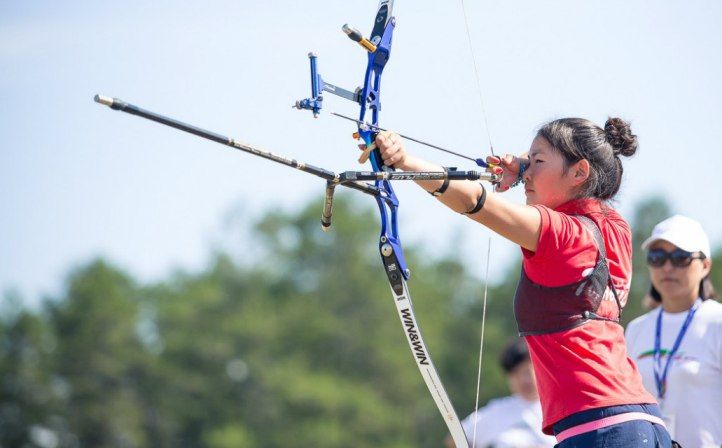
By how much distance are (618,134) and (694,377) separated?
187 cm

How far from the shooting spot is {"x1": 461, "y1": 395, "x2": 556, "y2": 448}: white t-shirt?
306 inches

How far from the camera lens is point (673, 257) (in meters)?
6.13

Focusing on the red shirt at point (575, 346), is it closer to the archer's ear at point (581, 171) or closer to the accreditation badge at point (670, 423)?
the archer's ear at point (581, 171)

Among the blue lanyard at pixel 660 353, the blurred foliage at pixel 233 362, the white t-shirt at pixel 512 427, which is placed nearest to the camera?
the blue lanyard at pixel 660 353

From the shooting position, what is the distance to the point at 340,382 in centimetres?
4431

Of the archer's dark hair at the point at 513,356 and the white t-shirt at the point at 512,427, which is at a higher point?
the archer's dark hair at the point at 513,356

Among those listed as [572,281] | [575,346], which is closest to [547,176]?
[572,281]

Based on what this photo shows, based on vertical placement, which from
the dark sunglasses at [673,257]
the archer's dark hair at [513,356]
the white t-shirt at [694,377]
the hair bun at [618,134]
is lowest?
the white t-shirt at [694,377]

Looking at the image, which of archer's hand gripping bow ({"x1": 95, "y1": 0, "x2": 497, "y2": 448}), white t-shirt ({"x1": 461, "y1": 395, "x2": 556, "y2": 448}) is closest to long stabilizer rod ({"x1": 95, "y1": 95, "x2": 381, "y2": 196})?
archer's hand gripping bow ({"x1": 95, "y1": 0, "x2": 497, "y2": 448})

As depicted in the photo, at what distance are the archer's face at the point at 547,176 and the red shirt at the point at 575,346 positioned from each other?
5.0 inches

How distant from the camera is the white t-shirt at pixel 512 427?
7.77 m

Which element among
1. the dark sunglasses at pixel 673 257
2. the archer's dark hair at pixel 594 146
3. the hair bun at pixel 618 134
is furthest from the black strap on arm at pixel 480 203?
the dark sunglasses at pixel 673 257

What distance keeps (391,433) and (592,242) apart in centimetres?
4046

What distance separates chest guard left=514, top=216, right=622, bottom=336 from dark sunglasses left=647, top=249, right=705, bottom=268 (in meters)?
2.05
